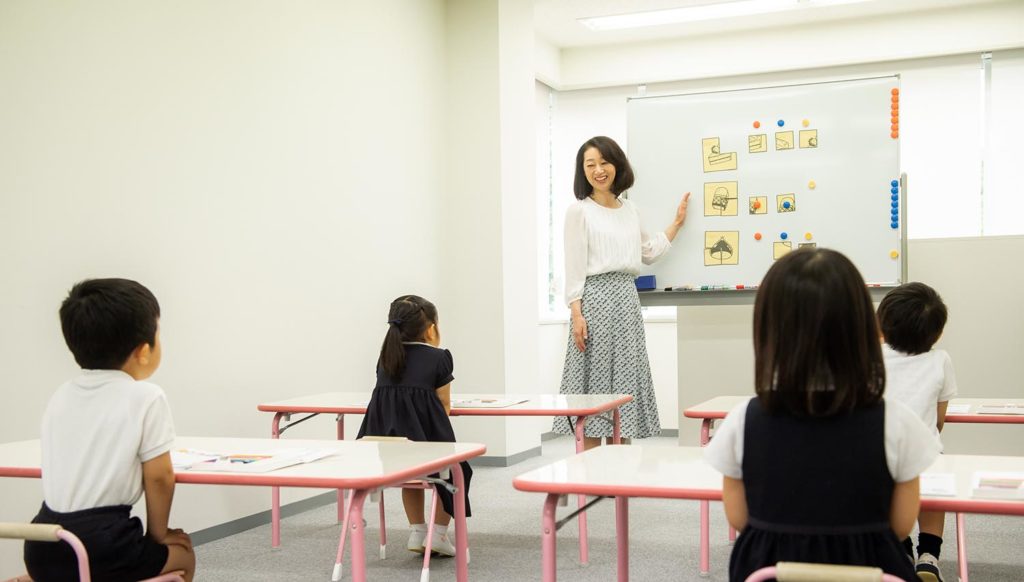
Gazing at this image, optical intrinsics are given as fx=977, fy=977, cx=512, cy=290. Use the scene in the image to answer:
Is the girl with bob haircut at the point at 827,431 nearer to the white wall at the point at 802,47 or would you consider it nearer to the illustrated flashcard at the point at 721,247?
the illustrated flashcard at the point at 721,247

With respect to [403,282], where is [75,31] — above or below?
above

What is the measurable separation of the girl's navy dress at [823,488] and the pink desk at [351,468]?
805mm

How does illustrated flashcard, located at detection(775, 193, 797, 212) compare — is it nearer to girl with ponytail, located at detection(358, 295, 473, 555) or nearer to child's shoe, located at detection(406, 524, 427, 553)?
girl with ponytail, located at detection(358, 295, 473, 555)

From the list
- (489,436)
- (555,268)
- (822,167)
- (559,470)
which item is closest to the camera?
(559,470)

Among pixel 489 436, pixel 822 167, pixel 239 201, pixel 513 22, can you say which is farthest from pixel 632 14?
pixel 239 201

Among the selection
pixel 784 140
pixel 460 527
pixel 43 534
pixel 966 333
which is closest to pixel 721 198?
pixel 784 140

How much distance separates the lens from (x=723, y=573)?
362cm

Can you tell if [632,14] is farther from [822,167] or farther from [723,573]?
[723,573]

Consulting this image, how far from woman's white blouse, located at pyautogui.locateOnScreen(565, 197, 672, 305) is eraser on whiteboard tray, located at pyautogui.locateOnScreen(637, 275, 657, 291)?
48cm

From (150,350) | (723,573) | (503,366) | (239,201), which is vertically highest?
(239,201)

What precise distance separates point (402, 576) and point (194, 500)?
1022mm

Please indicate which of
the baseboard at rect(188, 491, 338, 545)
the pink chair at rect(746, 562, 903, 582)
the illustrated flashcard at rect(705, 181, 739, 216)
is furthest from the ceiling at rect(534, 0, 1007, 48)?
the pink chair at rect(746, 562, 903, 582)

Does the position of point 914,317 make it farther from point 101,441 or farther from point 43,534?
point 43,534

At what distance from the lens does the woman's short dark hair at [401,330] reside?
3.60 metres
